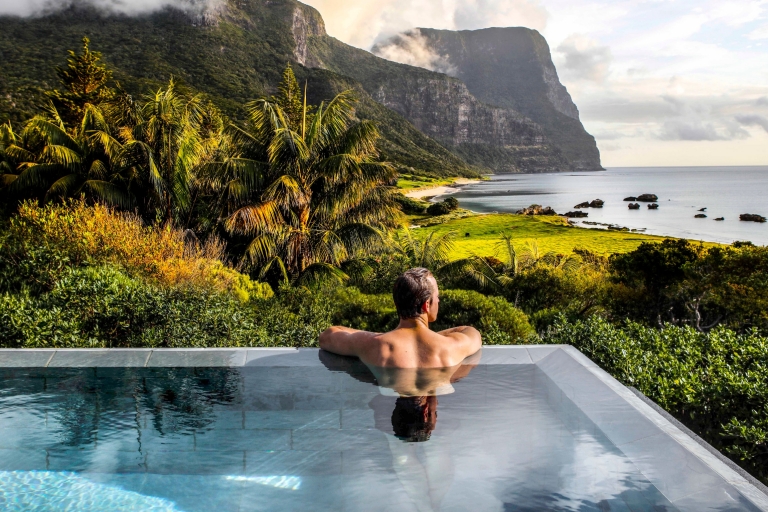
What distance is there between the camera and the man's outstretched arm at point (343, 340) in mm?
4203

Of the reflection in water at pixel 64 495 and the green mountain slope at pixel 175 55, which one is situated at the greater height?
the green mountain slope at pixel 175 55

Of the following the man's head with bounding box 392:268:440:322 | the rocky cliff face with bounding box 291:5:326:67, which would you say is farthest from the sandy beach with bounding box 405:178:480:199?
the man's head with bounding box 392:268:440:322

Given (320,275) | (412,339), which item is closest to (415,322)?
(412,339)

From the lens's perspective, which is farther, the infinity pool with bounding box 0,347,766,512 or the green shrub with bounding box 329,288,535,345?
the green shrub with bounding box 329,288,535,345

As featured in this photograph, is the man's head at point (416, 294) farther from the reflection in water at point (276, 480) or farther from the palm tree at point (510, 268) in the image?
the palm tree at point (510, 268)

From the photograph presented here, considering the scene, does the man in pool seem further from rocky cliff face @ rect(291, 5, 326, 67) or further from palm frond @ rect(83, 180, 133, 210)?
rocky cliff face @ rect(291, 5, 326, 67)

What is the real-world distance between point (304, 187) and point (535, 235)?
31019 millimetres

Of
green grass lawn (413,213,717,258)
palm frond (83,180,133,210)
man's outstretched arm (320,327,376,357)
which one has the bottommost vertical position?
green grass lawn (413,213,717,258)

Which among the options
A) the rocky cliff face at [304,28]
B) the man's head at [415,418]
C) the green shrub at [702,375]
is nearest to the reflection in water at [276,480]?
the man's head at [415,418]

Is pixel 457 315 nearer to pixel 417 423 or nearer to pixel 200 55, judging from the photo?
pixel 417 423

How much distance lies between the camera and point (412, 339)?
3.95 metres

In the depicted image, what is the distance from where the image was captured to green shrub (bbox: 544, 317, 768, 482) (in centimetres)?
434

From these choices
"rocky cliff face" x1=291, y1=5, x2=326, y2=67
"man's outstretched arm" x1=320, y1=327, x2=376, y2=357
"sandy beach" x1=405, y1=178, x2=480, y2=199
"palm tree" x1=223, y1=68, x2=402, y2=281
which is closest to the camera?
"man's outstretched arm" x1=320, y1=327, x2=376, y2=357

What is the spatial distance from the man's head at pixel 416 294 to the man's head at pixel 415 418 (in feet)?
1.82
